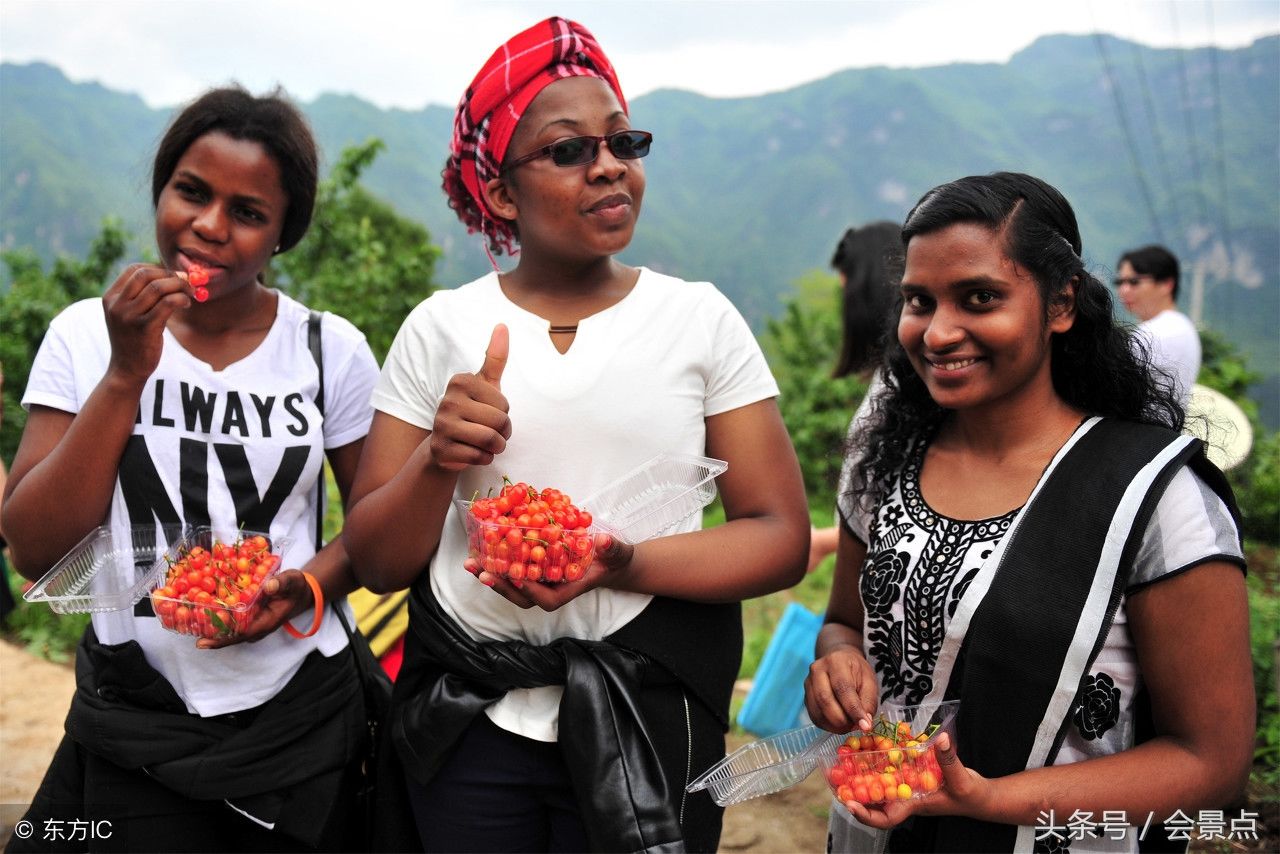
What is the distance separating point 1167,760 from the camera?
4.74 feet

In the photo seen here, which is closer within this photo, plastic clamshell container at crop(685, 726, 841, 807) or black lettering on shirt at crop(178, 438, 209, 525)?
plastic clamshell container at crop(685, 726, 841, 807)

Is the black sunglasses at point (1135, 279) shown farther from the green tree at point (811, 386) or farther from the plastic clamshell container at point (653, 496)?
the plastic clamshell container at point (653, 496)

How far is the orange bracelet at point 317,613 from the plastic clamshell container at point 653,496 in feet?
2.16

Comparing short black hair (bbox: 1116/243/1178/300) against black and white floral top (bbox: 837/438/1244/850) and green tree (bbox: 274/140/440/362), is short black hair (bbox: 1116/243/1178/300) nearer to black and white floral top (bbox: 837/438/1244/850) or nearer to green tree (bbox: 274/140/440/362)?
green tree (bbox: 274/140/440/362)

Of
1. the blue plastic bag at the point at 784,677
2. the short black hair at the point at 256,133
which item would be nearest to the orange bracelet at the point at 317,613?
the short black hair at the point at 256,133

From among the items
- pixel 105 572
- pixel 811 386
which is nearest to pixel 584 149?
pixel 105 572

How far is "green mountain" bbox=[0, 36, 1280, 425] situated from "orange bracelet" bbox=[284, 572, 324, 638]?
27467 millimetres

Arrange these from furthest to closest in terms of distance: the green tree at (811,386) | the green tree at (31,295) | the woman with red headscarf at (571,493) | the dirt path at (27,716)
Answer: the green tree at (811,386), the green tree at (31,295), the dirt path at (27,716), the woman with red headscarf at (571,493)

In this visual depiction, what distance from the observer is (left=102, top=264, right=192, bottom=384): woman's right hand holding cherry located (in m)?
1.71

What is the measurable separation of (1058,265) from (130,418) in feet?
5.49

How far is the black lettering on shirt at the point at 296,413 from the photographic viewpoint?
6.36 feet

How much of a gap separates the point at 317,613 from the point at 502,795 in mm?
537

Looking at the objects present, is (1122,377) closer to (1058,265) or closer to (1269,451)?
(1058,265)

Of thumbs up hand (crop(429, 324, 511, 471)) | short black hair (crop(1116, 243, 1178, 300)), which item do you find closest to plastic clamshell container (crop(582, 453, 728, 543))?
thumbs up hand (crop(429, 324, 511, 471))
